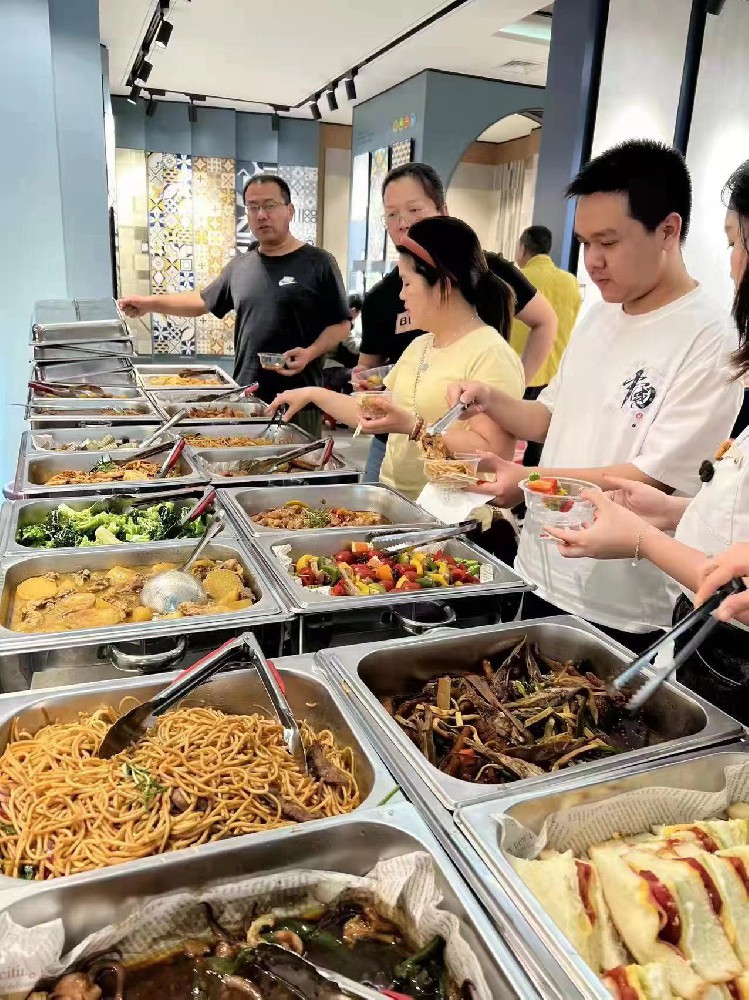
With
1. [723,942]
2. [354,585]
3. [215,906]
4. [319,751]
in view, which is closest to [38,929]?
[215,906]

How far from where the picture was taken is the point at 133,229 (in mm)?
11977

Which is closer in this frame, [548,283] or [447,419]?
[447,419]

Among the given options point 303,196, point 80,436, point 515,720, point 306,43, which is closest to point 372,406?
point 515,720

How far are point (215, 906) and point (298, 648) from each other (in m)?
0.79

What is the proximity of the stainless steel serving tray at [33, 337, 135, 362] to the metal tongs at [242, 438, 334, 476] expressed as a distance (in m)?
2.04

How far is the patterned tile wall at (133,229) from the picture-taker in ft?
38.2

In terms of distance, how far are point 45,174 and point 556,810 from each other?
5.95m

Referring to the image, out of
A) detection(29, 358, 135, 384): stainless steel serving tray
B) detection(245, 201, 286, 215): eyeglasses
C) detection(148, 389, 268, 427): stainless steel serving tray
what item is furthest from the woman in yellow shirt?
detection(29, 358, 135, 384): stainless steel serving tray

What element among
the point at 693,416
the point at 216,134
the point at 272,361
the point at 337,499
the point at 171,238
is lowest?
the point at 337,499

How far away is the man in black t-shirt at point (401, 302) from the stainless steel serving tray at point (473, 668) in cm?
178

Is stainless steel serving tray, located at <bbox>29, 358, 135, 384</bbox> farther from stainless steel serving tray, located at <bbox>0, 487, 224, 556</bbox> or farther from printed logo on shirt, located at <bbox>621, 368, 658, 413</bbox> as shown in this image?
printed logo on shirt, located at <bbox>621, 368, 658, 413</bbox>

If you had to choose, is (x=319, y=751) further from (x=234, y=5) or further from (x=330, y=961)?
(x=234, y=5)

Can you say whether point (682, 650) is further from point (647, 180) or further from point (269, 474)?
point (269, 474)

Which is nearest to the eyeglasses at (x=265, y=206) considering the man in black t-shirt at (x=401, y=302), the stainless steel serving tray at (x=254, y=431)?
the man in black t-shirt at (x=401, y=302)
